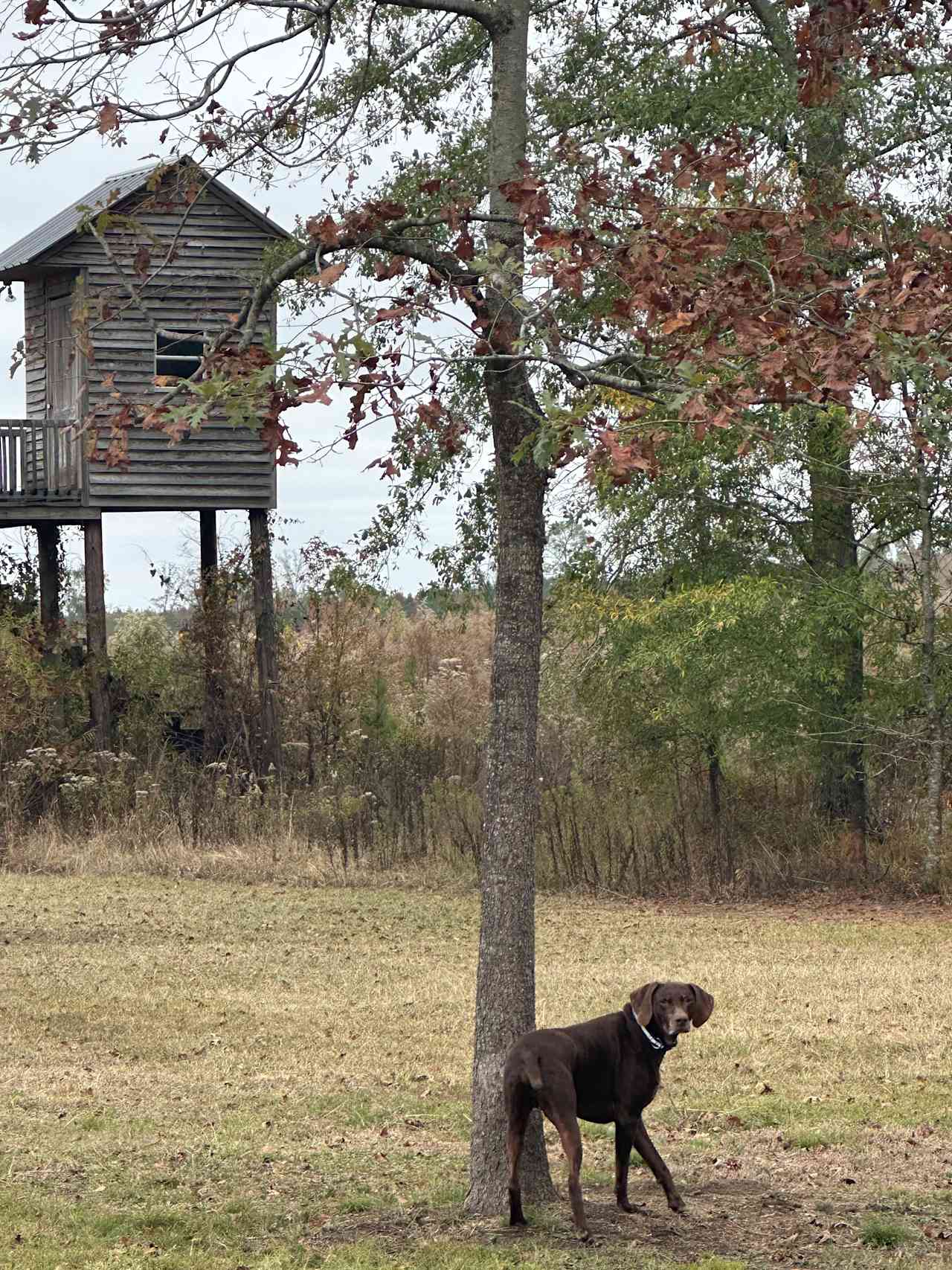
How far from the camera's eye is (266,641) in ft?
77.8

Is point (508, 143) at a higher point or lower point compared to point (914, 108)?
lower

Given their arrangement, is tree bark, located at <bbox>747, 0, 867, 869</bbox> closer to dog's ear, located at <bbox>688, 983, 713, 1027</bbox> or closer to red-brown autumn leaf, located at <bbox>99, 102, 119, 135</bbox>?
dog's ear, located at <bbox>688, 983, 713, 1027</bbox>

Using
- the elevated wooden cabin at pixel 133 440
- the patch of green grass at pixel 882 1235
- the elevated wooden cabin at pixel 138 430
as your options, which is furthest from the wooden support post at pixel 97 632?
the patch of green grass at pixel 882 1235

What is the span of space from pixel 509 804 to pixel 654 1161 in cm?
156

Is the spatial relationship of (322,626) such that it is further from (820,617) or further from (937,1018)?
(937,1018)

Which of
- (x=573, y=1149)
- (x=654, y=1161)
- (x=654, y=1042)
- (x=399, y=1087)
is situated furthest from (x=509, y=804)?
(x=399, y=1087)

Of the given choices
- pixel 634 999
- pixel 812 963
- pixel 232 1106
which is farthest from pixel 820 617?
pixel 634 999

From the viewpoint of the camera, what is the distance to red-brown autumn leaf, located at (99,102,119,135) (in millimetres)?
6848

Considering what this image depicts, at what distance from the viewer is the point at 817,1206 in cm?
721

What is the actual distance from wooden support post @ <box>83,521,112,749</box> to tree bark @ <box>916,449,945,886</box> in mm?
10886

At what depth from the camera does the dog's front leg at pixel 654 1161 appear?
680cm

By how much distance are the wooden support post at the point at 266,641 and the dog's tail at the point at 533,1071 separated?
1730cm

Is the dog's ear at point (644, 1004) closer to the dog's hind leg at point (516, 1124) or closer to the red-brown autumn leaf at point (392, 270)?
the dog's hind leg at point (516, 1124)

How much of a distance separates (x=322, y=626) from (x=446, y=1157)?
1710 centimetres
